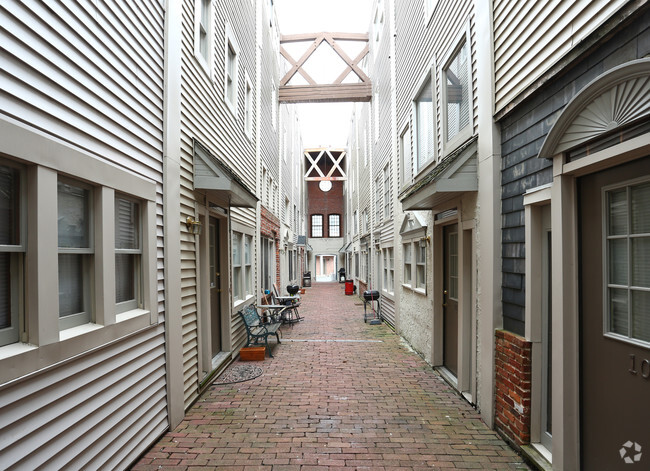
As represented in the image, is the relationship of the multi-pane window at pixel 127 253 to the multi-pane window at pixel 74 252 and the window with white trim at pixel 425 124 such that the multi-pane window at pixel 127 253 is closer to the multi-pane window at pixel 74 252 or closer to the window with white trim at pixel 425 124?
the multi-pane window at pixel 74 252

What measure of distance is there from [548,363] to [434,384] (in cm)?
245

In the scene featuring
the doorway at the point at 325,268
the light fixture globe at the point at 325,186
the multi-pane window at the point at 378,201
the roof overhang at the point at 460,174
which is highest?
the light fixture globe at the point at 325,186

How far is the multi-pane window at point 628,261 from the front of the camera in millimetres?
2404

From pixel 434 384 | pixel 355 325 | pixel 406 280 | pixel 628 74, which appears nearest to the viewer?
pixel 628 74

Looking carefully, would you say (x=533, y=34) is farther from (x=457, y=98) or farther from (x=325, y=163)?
(x=325, y=163)

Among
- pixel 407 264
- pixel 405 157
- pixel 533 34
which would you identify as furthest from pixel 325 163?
pixel 533 34

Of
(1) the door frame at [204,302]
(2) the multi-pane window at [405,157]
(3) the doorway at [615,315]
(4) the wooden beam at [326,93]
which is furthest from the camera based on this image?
(4) the wooden beam at [326,93]

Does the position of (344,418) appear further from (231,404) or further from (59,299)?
(59,299)

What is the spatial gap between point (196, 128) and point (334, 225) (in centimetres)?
2730

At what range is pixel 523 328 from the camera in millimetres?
3676

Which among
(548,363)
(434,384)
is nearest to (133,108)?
(548,363)

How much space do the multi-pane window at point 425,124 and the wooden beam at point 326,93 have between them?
296 inches

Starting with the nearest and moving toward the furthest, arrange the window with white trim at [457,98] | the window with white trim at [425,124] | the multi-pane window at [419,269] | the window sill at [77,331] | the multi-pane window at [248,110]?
the window sill at [77,331], the window with white trim at [457,98], the window with white trim at [425,124], the multi-pane window at [419,269], the multi-pane window at [248,110]

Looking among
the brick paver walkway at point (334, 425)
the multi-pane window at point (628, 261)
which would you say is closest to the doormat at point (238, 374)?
the brick paver walkway at point (334, 425)
